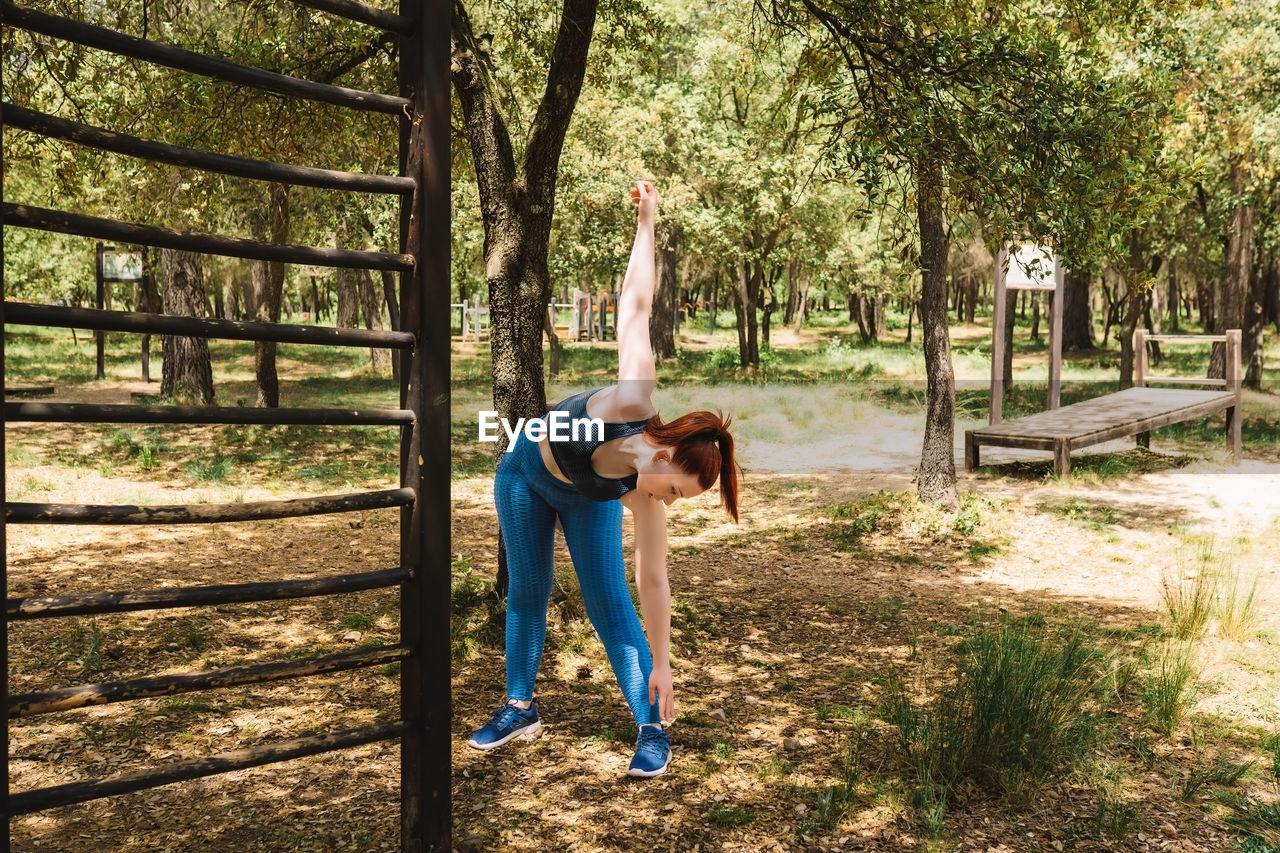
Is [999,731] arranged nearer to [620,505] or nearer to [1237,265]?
[620,505]

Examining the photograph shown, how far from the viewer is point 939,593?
7527mm

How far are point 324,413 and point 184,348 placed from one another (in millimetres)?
14532

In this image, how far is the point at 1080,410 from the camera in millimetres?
13633

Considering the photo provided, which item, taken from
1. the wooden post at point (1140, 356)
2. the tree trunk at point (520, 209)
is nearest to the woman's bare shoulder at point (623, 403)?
the tree trunk at point (520, 209)

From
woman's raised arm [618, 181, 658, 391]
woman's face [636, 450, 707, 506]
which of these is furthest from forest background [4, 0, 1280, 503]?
woman's face [636, 450, 707, 506]

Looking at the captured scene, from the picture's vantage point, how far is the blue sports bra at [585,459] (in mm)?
3613

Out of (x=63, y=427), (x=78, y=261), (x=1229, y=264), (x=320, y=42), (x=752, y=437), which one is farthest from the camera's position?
(x=78, y=261)

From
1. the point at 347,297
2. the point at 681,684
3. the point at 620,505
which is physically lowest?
the point at 681,684

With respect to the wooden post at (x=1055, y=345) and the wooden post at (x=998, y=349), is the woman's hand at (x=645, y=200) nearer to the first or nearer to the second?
the wooden post at (x=998, y=349)

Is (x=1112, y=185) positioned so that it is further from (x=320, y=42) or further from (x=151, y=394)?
(x=151, y=394)

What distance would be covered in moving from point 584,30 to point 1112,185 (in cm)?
312

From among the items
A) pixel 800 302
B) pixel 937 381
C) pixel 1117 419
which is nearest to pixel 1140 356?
pixel 1117 419

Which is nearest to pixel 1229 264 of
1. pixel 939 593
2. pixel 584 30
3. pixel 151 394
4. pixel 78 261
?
pixel 939 593

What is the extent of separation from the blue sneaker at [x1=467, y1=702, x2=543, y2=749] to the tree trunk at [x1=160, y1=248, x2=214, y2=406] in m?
12.7
